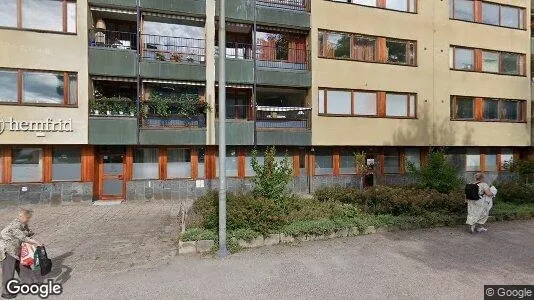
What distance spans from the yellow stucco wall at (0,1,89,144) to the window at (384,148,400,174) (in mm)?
15479

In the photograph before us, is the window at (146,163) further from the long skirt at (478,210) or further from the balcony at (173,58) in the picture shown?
the long skirt at (478,210)

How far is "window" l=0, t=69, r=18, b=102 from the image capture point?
12.8 m

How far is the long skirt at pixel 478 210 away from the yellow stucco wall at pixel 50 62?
1439 centimetres

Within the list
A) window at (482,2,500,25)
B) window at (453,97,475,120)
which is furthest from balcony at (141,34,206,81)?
window at (482,2,500,25)

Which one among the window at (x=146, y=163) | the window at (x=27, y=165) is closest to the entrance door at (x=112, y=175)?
the window at (x=146, y=163)

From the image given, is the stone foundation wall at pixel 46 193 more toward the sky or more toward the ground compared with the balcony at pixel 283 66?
more toward the ground

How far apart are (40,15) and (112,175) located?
24.0 ft

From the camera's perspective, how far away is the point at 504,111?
2012cm

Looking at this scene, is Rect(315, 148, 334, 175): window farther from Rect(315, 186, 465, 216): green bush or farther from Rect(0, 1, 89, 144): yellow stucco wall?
Rect(0, 1, 89, 144): yellow stucco wall

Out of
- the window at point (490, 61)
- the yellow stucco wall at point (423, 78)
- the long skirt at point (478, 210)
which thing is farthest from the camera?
the window at point (490, 61)

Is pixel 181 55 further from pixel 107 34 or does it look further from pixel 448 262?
pixel 448 262

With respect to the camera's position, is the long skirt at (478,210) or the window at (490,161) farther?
the window at (490,161)

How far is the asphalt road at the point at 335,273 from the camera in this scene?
5.34 meters

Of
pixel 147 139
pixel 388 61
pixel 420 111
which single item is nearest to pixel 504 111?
pixel 420 111
